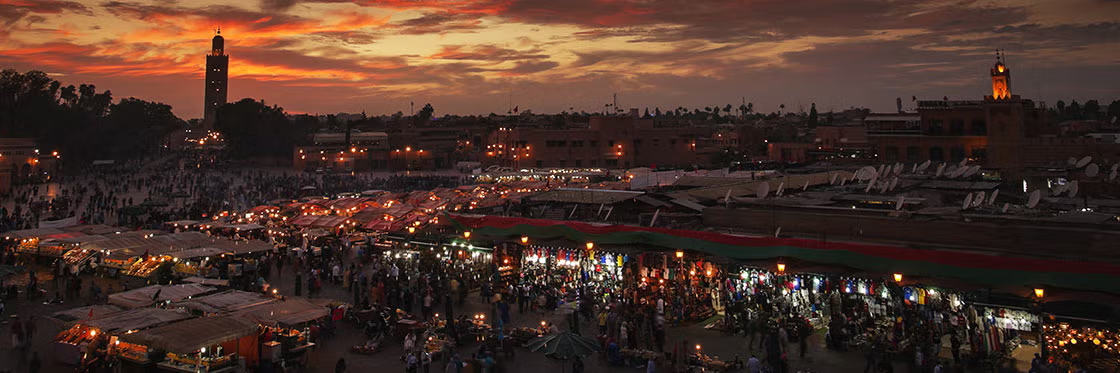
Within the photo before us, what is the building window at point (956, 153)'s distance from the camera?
35594 mm

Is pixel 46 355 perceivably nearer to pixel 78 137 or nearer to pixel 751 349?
pixel 751 349

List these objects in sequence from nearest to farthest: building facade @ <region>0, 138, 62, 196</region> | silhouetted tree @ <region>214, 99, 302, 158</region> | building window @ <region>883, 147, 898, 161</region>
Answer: building window @ <region>883, 147, 898, 161</region> → building facade @ <region>0, 138, 62, 196</region> → silhouetted tree @ <region>214, 99, 302, 158</region>

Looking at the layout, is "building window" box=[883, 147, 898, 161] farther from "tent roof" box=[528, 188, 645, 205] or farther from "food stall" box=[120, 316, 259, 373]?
"food stall" box=[120, 316, 259, 373]

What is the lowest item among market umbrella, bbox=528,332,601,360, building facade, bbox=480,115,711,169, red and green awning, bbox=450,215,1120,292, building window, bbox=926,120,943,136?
market umbrella, bbox=528,332,601,360

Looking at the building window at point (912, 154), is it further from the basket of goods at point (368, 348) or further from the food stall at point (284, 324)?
the food stall at point (284, 324)

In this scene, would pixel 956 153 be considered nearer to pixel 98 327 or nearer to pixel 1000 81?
pixel 1000 81

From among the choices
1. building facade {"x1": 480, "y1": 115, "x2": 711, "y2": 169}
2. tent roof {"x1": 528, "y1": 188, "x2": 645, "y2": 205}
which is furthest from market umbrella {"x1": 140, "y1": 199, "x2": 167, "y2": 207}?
building facade {"x1": 480, "y1": 115, "x2": 711, "y2": 169}

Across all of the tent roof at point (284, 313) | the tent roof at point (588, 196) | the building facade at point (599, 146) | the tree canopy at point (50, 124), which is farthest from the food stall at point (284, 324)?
the tree canopy at point (50, 124)

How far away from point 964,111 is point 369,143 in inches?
2604

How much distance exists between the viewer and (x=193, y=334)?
443 inches

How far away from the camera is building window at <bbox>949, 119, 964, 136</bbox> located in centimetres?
3566

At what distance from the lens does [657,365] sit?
41.1 feet

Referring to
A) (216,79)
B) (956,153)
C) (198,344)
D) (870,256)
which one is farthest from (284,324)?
(216,79)

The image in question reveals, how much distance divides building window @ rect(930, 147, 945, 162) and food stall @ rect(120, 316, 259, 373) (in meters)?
35.4
